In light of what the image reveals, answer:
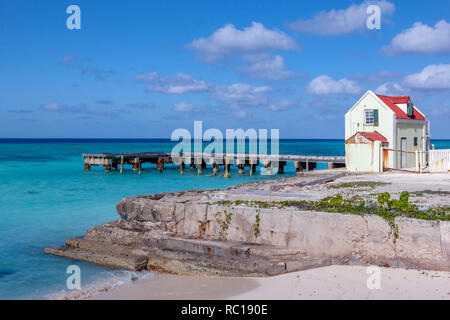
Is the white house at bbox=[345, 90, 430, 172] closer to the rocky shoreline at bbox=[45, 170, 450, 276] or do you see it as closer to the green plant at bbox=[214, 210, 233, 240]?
the rocky shoreline at bbox=[45, 170, 450, 276]

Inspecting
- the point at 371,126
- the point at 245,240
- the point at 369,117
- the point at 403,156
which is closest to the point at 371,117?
the point at 369,117

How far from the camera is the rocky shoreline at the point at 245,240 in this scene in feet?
34.1

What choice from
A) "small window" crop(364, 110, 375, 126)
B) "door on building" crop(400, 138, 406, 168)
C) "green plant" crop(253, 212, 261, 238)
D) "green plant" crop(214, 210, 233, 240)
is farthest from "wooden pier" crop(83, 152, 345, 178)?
"green plant" crop(253, 212, 261, 238)

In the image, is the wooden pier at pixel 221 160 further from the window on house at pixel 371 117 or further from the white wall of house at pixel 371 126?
the window on house at pixel 371 117

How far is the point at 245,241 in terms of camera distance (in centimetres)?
1231

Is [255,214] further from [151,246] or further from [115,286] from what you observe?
[115,286]

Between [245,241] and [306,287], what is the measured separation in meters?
2.96

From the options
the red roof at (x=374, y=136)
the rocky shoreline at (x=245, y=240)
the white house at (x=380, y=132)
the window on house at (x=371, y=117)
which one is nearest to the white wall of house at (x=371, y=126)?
the white house at (x=380, y=132)

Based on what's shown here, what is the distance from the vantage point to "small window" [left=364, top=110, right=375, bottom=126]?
86.8 feet

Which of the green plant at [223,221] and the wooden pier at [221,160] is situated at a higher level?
the wooden pier at [221,160]

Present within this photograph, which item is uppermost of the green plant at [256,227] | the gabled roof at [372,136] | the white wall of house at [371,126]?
the white wall of house at [371,126]

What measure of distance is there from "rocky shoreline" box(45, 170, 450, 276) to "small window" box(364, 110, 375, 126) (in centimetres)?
1411

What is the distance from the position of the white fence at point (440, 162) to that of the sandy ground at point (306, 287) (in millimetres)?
15047
